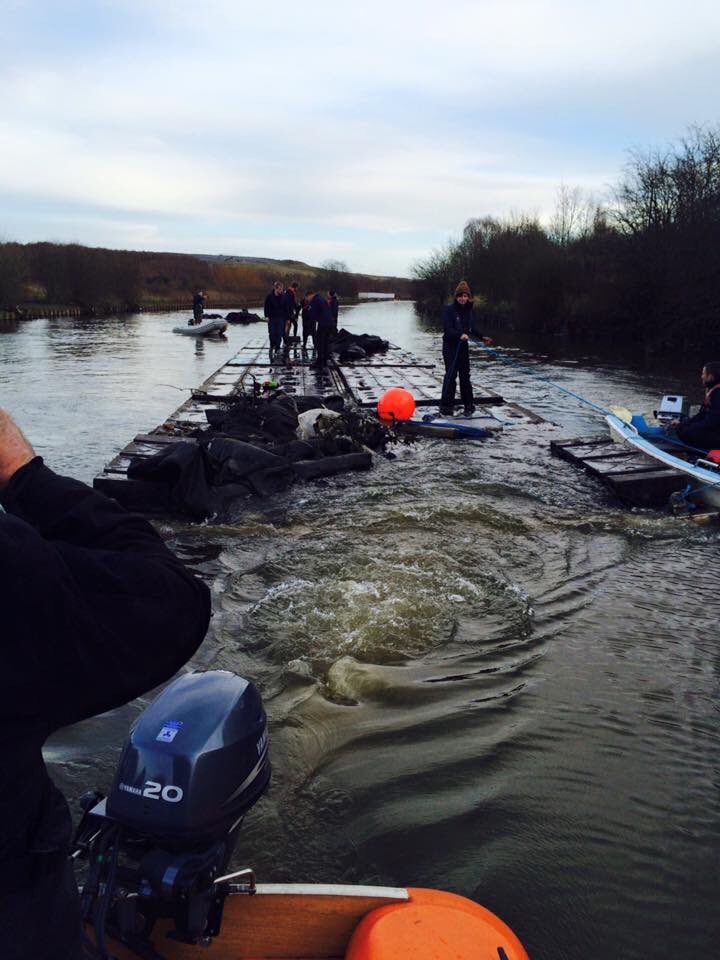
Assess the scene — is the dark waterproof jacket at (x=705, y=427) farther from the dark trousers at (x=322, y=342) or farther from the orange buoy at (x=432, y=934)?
the dark trousers at (x=322, y=342)

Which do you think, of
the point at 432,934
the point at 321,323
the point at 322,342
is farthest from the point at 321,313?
the point at 432,934

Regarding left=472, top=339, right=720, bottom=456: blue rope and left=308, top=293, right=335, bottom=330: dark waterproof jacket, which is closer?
left=472, top=339, right=720, bottom=456: blue rope

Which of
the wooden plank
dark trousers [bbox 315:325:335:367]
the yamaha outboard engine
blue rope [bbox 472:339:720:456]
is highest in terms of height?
dark trousers [bbox 315:325:335:367]

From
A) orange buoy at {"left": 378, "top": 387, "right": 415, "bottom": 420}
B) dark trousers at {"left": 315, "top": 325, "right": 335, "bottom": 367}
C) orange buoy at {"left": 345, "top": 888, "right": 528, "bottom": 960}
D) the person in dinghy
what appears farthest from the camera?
dark trousers at {"left": 315, "top": 325, "right": 335, "bottom": 367}

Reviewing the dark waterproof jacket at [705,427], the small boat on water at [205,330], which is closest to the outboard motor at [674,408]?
the dark waterproof jacket at [705,427]

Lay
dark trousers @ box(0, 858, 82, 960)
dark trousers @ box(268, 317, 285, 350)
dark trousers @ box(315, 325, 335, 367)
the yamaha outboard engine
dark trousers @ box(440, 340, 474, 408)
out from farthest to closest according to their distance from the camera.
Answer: dark trousers @ box(268, 317, 285, 350), dark trousers @ box(315, 325, 335, 367), dark trousers @ box(440, 340, 474, 408), the yamaha outboard engine, dark trousers @ box(0, 858, 82, 960)

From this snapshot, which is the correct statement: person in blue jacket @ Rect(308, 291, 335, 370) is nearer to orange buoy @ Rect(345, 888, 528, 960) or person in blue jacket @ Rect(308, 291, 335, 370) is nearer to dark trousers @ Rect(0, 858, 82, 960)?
orange buoy @ Rect(345, 888, 528, 960)

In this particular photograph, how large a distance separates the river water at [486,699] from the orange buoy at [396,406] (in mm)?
3238

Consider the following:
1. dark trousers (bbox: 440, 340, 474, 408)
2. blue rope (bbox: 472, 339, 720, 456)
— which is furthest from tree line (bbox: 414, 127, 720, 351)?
dark trousers (bbox: 440, 340, 474, 408)

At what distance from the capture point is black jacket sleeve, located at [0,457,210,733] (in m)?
1.43

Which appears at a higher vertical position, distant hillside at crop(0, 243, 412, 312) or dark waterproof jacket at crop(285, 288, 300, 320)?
distant hillside at crop(0, 243, 412, 312)

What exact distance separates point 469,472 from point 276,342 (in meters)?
14.8

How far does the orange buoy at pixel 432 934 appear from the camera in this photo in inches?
81.4

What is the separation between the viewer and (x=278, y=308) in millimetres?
22922
